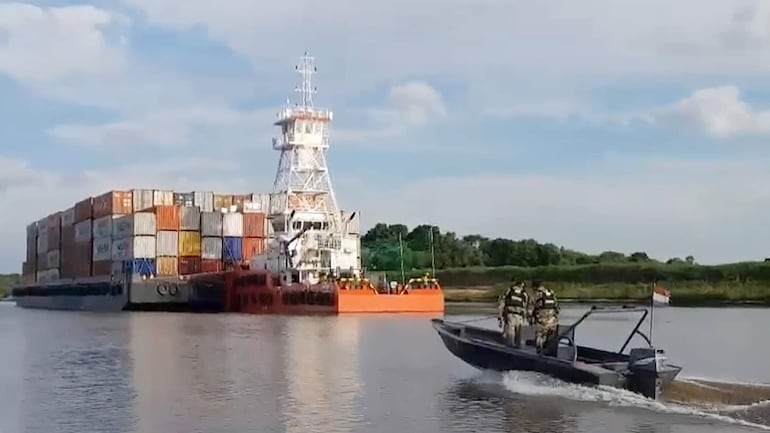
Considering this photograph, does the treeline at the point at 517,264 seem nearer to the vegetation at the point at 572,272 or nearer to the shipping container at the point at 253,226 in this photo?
the vegetation at the point at 572,272

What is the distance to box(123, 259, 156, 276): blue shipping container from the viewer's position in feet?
266

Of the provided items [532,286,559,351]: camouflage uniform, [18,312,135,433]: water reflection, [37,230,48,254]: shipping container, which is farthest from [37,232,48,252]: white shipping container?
[532,286,559,351]: camouflage uniform

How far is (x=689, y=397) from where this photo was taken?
1967cm

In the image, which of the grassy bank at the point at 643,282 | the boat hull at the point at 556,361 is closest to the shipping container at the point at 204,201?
the grassy bank at the point at 643,282

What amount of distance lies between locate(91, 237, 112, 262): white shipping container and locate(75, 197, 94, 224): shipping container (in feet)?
11.1

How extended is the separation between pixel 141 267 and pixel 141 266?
4.2 inches

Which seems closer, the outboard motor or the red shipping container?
the outboard motor

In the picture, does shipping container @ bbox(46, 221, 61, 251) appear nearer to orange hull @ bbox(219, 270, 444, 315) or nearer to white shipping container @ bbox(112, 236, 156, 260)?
white shipping container @ bbox(112, 236, 156, 260)

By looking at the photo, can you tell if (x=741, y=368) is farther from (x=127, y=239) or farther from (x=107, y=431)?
(x=127, y=239)

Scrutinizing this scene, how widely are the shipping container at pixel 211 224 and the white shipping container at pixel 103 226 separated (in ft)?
29.0

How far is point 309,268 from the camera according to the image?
69250 millimetres

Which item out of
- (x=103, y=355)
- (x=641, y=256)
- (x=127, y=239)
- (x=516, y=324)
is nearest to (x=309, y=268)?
(x=127, y=239)

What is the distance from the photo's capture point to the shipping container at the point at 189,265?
269 ft

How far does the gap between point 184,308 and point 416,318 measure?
25659 mm
